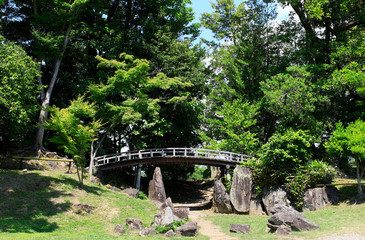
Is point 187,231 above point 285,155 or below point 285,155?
below

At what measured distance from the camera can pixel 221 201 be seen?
65.9 feet

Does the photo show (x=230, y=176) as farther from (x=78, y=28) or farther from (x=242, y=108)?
(x=78, y=28)

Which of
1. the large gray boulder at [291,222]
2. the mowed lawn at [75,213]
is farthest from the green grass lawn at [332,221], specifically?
the large gray boulder at [291,222]

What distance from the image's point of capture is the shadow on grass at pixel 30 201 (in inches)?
481

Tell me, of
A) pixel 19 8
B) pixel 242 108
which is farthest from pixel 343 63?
pixel 19 8

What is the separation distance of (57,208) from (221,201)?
10.9 m

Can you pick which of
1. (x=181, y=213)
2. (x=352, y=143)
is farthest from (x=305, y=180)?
(x=181, y=213)

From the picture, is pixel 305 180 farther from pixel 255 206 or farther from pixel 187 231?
pixel 187 231

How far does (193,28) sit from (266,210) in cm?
2116

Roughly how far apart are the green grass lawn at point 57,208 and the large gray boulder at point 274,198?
7.52 m

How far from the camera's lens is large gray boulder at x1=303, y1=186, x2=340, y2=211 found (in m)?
17.9

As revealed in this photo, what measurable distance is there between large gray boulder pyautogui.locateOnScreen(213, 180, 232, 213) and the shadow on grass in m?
8.37

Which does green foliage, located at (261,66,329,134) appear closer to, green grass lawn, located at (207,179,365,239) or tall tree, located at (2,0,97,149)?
green grass lawn, located at (207,179,365,239)

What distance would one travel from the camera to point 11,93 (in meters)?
16.7
